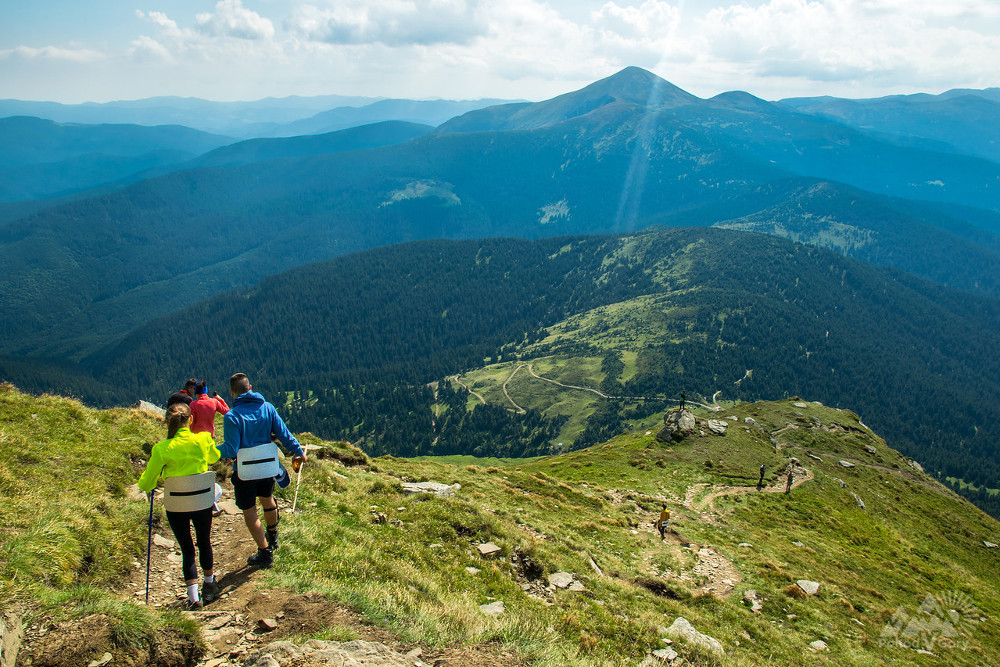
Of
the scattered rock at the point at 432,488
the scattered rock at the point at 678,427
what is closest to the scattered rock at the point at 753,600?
the scattered rock at the point at 432,488

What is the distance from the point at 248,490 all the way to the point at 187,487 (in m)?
1.55

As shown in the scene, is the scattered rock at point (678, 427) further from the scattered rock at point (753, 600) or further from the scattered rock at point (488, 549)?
the scattered rock at point (488, 549)

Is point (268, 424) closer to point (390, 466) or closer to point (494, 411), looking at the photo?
point (390, 466)

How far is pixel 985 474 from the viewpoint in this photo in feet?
537

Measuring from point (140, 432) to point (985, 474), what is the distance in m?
236

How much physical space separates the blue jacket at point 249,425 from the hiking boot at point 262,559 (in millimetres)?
2473

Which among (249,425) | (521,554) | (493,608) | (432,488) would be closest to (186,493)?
(249,425)

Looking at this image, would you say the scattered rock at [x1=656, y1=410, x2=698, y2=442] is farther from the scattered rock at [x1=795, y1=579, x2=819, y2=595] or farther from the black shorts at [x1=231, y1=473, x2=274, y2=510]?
the black shorts at [x1=231, y1=473, x2=274, y2=510]

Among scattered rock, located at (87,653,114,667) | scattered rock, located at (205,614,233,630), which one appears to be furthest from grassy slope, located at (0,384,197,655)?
scattered rock, located at (205,614,233,630)

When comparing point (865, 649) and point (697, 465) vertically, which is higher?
point (865, 649)

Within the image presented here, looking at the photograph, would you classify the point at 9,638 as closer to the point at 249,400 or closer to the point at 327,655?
the point at 327,655

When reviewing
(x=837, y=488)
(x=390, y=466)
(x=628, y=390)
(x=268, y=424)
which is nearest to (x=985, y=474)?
(x=628, y=390)

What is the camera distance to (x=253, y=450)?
37.6 feet

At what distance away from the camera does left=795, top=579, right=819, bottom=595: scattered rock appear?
2338cm
